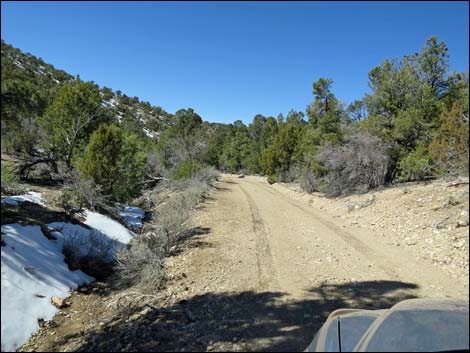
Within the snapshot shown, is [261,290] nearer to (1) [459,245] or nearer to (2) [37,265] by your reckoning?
(2) [37,265]

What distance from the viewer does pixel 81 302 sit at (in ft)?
14.9

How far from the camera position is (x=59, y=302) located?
4.18 meters

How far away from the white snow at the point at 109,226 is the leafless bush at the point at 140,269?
2016mm

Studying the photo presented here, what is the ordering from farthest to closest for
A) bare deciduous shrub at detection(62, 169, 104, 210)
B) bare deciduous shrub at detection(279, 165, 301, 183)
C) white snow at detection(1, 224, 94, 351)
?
bare deciduous shrub at detection(279, 165, 301, 183) < bare deciduous shrub at detection(62, 169, 104, 210) < white snow at detection(1, 224, 94, 351)

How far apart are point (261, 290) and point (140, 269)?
2.35m

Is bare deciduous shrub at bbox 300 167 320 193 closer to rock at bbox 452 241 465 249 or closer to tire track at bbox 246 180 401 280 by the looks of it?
tire track at bbox 246 180 401 280

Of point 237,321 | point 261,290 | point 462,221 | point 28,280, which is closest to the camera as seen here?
point 28,280

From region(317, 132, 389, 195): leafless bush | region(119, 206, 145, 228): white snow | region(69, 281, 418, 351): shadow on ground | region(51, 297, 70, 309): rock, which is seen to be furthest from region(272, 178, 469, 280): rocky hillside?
region(119, 206, 145, 228): white snow

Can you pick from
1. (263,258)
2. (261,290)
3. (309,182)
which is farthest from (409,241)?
(309,182)

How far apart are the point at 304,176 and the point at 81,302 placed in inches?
667

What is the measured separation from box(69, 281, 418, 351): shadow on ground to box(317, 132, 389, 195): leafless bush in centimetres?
987

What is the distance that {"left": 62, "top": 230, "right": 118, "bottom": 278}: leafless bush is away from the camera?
5.53 m

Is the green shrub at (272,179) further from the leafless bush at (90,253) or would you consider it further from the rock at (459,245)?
the rock at (459,245)

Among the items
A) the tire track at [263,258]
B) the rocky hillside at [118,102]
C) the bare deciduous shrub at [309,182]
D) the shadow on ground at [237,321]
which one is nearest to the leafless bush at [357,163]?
the bare deciduous shrub at [309,182]
